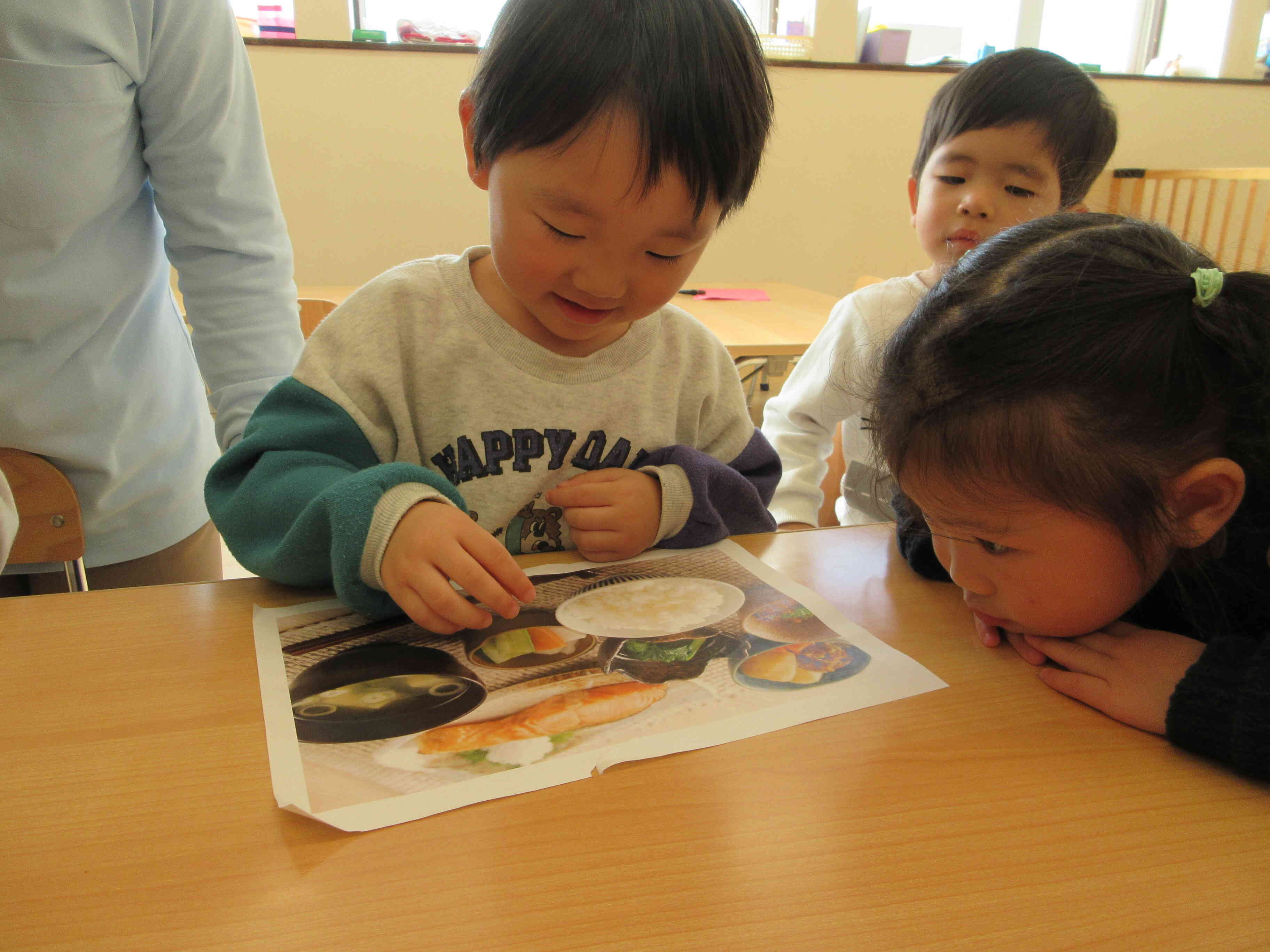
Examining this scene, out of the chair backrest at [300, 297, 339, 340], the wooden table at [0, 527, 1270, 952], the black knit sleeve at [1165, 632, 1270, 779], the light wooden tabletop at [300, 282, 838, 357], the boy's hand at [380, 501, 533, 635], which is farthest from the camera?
the chair backrest at [300, 297, 339, 340]

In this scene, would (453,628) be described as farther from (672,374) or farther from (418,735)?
(672,374)

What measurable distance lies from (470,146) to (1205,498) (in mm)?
555

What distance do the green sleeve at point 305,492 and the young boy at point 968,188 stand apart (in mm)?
587

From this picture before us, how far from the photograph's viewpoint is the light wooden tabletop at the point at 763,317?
5.07 feet

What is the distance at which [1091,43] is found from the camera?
360 centimetres

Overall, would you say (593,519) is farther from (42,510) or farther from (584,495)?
(42,510)

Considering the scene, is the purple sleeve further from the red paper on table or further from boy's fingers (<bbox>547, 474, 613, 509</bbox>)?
the red paper on table

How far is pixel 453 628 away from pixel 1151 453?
415 mm

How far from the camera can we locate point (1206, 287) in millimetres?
475

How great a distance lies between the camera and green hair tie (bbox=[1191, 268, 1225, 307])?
472 mm

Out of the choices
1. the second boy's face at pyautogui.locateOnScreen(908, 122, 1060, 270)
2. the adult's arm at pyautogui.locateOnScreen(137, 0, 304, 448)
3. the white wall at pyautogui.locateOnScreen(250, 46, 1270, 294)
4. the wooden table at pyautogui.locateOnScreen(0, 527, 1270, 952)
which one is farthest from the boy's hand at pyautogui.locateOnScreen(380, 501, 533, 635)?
the white wall at pyautogui.locateOnScreen(250, 46, 1270, 294)

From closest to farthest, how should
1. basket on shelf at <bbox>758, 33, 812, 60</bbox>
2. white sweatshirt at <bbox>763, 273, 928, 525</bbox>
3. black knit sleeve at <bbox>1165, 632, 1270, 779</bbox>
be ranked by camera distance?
black knit sleeve at <bbox>1165, 632, 1270, 779</bbox>, white sweatshirt at <bbox>763, 273, 928, 525</bbox>, basket on shelf at <bbox>758, 33, 812, 60</bbox>

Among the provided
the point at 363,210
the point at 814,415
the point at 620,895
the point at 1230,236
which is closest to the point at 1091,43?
the point at 1230,236

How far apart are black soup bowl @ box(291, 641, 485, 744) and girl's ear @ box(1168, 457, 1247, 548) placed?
406 millimetres
